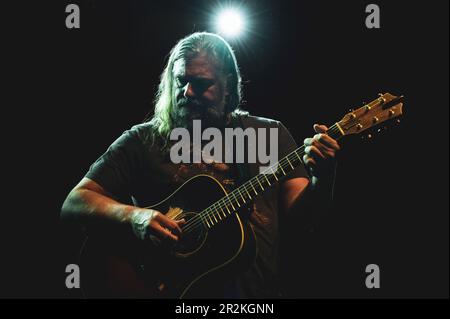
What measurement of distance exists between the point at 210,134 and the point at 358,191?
1.34 metres

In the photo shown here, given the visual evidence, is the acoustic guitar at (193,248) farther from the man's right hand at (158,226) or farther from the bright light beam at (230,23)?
the bright light beam at (230,23)

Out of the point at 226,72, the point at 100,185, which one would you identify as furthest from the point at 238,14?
the point at 100,185

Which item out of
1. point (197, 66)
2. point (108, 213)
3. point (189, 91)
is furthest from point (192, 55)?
point (108, 213)

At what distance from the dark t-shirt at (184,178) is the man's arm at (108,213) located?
0.24 feet

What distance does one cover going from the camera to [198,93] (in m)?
2.32

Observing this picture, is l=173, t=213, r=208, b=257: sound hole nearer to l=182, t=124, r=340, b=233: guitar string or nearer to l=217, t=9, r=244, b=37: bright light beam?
l=182, t=124, r=340, b=233: guitar string

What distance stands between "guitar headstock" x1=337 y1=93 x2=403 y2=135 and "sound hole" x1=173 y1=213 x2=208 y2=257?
2.56 ft

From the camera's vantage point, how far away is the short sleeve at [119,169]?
229cm

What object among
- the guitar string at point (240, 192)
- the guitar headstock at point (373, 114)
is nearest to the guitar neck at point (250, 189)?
the guitar string at point (240, 192)

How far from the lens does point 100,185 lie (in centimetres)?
229

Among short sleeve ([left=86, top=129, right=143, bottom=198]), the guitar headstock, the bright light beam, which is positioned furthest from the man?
the bright light beam

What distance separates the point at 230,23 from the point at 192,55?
1154 mm
